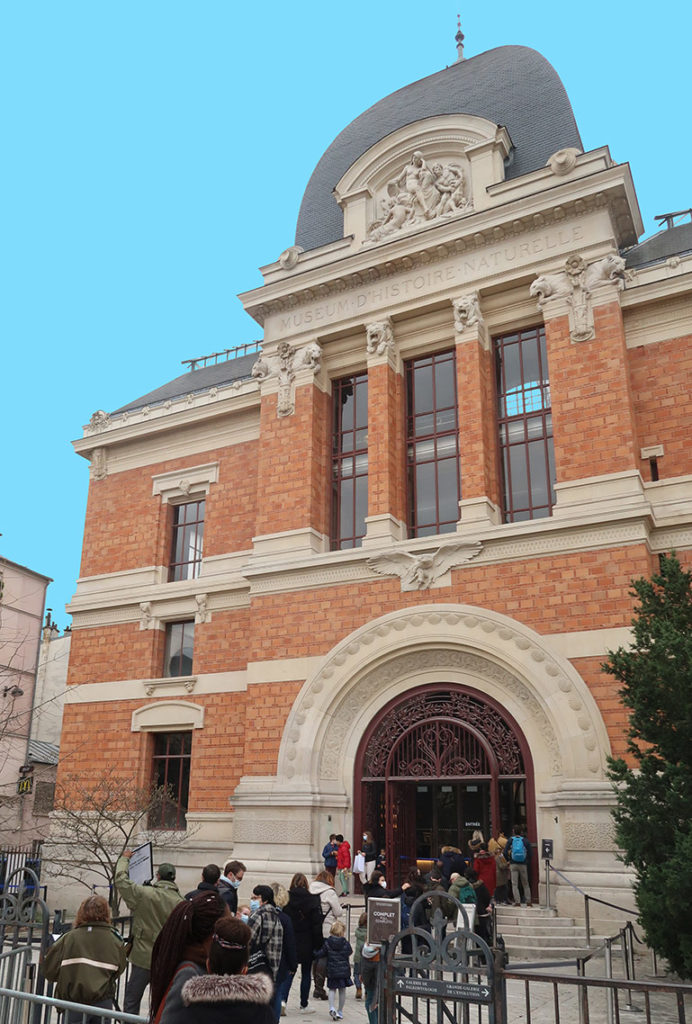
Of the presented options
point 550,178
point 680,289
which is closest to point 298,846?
point 680,289

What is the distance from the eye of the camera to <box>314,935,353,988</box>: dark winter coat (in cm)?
1020

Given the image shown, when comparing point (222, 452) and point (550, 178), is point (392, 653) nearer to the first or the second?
point (222, 452)

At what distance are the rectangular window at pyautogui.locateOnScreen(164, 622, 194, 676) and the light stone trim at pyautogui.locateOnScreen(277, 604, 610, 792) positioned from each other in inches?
222

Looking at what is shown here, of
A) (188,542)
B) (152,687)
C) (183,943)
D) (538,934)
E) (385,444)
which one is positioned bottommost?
(538,934)

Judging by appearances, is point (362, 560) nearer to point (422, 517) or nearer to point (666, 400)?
point (422, 517)

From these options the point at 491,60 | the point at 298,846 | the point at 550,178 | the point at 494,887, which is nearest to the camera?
the point at 494,887

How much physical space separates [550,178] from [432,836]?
1486 centimetres

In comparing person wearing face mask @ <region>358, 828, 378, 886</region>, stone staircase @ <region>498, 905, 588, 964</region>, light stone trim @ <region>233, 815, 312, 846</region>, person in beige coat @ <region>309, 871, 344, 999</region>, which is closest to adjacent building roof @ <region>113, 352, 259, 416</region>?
light stone trim @ <region>233, 815, 312, 846</region>

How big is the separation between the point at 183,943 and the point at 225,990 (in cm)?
73

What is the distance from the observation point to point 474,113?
23469 millimetres

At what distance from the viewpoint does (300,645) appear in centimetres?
2016

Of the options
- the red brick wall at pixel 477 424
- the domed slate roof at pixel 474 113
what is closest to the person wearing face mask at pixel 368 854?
the red brick wall at pixel 477 424

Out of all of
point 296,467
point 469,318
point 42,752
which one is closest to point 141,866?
point 296,467

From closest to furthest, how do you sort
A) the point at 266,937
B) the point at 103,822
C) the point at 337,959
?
the point at 266,937 < the point at 337,959 < the point at 103,822
